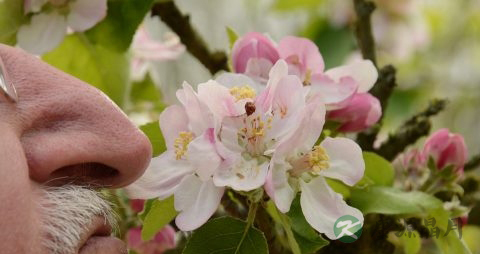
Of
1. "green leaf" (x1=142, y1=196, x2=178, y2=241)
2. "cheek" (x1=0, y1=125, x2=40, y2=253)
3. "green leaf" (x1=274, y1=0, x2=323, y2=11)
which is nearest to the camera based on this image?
"cheek" (x1=0, y1=125, x2=40, y2=253)

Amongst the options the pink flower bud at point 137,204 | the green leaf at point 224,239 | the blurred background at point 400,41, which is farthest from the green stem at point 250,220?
the blurred background at point 400,41

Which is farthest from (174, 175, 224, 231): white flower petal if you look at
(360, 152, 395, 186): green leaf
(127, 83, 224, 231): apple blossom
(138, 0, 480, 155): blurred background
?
(138, 0, 480, 155): blurred background

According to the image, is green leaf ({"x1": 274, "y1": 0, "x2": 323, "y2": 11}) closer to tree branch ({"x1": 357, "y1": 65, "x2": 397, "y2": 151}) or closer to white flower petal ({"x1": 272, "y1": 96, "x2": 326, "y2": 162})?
tree branch ({"x1": 357, "y1": 65, "x2": 397, "y2": 151})

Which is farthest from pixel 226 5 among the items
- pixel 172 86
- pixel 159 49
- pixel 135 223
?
pixel 135 223

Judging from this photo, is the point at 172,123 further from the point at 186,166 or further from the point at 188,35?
A: the point at 188,35

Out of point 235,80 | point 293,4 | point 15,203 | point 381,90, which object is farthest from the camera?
point 293,4

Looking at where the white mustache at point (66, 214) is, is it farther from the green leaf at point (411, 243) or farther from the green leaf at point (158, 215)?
the green leaf at point (411, 243)

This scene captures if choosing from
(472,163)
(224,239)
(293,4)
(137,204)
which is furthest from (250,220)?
(293,4)
